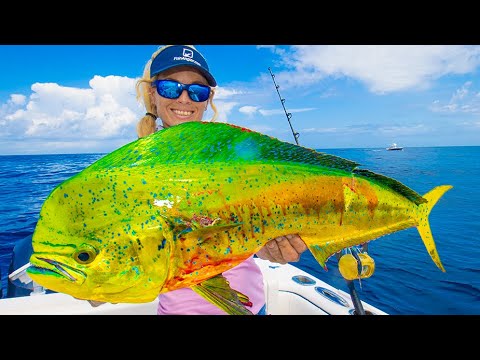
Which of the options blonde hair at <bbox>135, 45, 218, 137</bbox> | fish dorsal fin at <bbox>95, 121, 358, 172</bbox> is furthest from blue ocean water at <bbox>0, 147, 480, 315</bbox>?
fish dorsal fin at <bbox>95, 121, 358, 172</bbox>

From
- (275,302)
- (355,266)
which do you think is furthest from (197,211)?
(275,302)

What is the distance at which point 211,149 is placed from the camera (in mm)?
1353

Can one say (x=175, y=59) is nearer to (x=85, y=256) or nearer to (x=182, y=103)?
(x=182, y=103)

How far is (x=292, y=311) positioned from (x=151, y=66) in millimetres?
3140

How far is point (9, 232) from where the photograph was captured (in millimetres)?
8391

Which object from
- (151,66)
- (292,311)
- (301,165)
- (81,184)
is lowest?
(292,311)

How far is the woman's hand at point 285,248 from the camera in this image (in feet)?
5.04

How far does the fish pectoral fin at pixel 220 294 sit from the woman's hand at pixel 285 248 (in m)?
0.32

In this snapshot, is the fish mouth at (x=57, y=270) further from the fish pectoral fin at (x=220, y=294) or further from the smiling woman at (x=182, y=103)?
the smiling woman at (x=182, y=103)

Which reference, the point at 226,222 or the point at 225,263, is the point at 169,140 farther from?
the point at 225,263

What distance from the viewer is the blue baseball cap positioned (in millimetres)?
2062

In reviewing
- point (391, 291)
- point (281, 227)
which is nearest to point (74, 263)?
point (281, 227)

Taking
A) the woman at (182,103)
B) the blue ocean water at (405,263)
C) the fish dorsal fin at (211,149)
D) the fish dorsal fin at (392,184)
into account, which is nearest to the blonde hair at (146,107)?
the woman at (182,103)

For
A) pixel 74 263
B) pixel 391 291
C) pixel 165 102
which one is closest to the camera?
pixel 74 263
